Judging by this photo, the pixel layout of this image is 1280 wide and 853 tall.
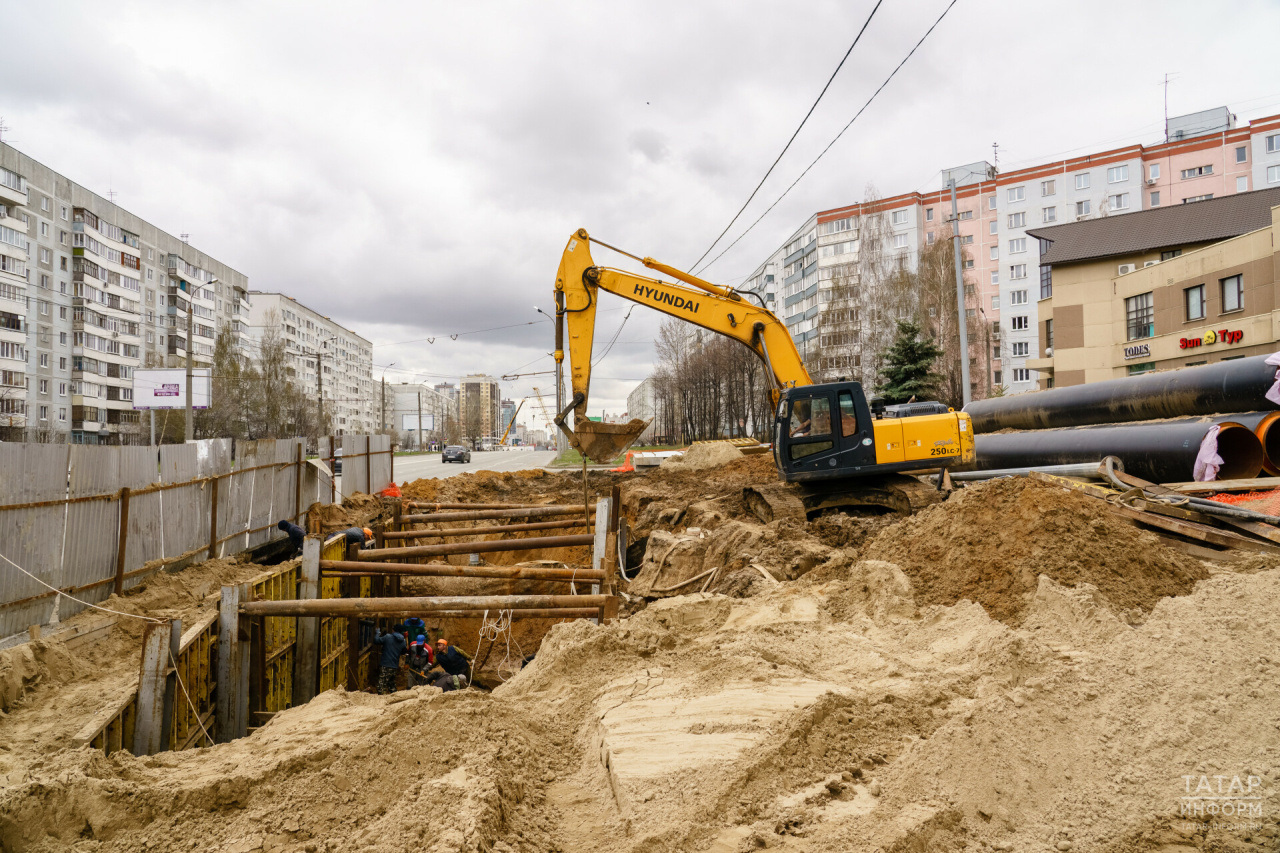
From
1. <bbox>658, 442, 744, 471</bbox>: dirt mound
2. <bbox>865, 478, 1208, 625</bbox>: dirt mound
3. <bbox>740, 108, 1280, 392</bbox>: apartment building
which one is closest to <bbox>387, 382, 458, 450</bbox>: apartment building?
<bbox>740, 108, 1280, 392</bbox>: apartment building

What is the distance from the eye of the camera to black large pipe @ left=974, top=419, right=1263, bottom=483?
1116cm

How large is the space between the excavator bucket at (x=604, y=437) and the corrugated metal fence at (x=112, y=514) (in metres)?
5.62

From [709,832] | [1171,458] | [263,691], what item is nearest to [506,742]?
[709,832]

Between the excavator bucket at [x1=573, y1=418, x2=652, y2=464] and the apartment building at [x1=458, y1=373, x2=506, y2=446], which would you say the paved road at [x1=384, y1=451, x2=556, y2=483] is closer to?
the excavator bucket at [x1=573, y1=418, x2=652, y2=464]

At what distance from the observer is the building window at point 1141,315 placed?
28312 mm

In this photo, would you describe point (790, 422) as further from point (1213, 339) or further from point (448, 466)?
point (448, 466)

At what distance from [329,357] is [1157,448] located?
90.0 meters

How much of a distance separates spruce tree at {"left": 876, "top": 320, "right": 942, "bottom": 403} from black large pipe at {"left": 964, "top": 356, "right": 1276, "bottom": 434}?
14197 mm

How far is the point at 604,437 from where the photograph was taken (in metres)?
11.7

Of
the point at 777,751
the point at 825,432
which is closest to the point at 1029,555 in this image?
the point at 777,751

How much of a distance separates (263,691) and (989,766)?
6.34 m

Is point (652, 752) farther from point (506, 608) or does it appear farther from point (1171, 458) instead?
point (1171, 458)

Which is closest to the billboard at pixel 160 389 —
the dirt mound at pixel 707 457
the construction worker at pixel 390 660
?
the dirt mound at pixel 707 457

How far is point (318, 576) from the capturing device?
23.3ft
